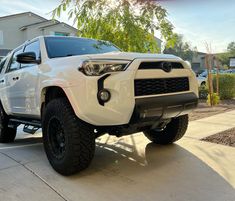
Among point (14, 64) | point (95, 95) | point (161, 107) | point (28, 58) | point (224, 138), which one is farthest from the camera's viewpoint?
point (14, 64)

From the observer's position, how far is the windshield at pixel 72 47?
4.25 m

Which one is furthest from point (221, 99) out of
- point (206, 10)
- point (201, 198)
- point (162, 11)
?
point (201, 198)

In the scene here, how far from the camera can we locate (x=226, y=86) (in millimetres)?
11734

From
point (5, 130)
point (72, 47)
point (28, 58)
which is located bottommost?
point (5, 130)

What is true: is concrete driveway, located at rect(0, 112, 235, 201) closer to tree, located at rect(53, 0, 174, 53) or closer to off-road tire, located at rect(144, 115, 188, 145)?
off-road tire, located at rect(144, 115, 188, 145)

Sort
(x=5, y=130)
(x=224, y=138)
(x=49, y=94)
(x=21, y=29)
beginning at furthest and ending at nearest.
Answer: (x=21, y=29)
(x=5, y=130)
(x=224, y=138)
(x=49, y=94)

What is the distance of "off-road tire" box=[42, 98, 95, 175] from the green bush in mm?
9357

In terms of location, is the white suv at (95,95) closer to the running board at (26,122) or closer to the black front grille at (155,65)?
the black front grille at (155,65)

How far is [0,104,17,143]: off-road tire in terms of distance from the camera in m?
5.66

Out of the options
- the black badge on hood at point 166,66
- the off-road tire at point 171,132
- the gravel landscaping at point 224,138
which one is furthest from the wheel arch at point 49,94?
the gravel landscaping at point 224,138

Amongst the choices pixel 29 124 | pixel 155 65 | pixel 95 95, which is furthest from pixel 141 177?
pixel 29 124

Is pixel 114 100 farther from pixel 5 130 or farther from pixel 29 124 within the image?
pixel 5 130

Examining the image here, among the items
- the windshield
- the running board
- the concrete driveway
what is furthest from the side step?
the windshield

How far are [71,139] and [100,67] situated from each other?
90 centimetres
